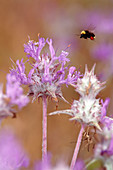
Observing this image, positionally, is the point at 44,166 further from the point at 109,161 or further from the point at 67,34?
the point at 67,34

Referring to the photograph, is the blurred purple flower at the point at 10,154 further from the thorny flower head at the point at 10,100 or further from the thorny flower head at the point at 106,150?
the thorny flower head at the point at 106,150

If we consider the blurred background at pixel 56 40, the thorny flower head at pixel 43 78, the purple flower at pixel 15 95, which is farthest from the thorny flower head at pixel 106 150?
the blurred background at pixel 56 40

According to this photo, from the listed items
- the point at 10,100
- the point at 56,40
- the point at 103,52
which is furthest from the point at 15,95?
the point at 56,40

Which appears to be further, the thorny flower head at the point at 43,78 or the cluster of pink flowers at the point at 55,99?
the thorny flower head at the point at 43,78

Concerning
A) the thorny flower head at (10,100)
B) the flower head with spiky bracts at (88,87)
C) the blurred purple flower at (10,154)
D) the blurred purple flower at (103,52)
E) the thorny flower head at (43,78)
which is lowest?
the blurred purple flower at (10,154)

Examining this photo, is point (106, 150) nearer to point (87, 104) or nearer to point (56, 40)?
point (87, 104)

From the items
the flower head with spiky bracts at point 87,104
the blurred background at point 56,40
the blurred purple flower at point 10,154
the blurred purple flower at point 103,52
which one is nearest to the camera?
the blurred purple flower at point 10,154
